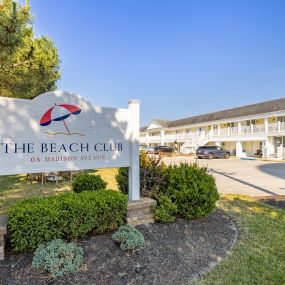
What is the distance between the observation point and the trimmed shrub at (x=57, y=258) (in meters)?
2.95

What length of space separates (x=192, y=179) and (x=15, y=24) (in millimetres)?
4180

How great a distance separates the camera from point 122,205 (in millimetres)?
4027

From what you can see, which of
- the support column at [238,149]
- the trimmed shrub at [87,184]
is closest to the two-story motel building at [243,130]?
the support column at [238,149]

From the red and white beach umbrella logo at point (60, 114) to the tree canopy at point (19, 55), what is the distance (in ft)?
5.18

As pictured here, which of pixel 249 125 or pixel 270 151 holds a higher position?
pixel 249 125

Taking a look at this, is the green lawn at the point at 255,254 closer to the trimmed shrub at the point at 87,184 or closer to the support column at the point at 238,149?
the trimmed shrub at the point at 87,184

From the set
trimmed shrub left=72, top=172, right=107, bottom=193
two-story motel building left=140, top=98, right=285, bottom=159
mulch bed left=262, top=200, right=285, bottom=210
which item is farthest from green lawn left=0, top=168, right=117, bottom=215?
two-story motel building left=140, top=98, right=285, bottom=159

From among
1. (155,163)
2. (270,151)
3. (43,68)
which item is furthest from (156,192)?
(270,151)

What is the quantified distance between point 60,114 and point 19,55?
3612 mm

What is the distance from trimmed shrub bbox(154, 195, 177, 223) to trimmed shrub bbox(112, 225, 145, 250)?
840 millimetres

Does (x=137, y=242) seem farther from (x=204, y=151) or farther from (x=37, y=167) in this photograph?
(x=204, y=151)

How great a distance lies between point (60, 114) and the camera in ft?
13.1

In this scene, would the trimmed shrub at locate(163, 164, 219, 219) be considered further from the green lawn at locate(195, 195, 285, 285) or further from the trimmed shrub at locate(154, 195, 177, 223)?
the green lawn at locate(195, 195, 285, 285)

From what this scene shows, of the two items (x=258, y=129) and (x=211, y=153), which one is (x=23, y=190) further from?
(x=258, y=129)
